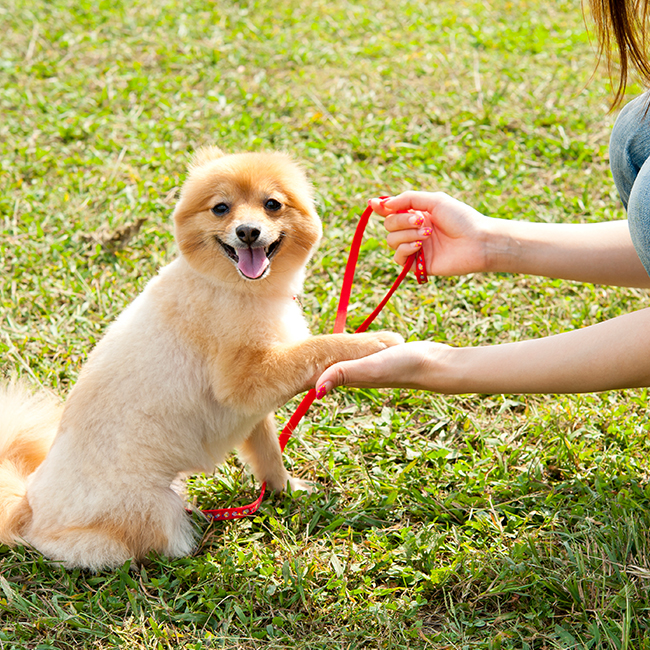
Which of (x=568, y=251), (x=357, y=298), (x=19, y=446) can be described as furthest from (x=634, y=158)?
(x=19, y=446)

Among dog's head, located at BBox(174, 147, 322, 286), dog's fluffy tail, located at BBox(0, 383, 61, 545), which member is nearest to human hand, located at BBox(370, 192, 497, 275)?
dog's head, located at BBox(174, 147, 322, 286)

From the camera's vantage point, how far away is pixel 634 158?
2514 mm

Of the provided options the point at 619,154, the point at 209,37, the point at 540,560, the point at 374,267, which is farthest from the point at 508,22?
the point at 540,560

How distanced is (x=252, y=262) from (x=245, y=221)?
0.52 ft

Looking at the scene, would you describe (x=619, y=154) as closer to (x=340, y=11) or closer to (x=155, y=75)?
(x=155, y=75)

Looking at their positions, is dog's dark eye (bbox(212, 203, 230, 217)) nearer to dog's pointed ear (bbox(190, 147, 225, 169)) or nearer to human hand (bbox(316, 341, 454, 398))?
dog's pointed ear (bbox(190, 147, 225, 169))

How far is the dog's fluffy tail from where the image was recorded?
246cm

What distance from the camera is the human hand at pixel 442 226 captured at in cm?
268

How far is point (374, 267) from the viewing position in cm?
396

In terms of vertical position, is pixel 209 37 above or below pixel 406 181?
above

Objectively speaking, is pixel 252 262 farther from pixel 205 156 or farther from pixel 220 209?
pixel 205 156

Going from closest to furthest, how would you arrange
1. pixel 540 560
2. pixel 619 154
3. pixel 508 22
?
pixel 540 560, pixel 619 154, pixel 508 22

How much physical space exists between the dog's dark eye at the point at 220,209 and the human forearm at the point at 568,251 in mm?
1075

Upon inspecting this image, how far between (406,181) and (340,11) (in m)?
3.25
